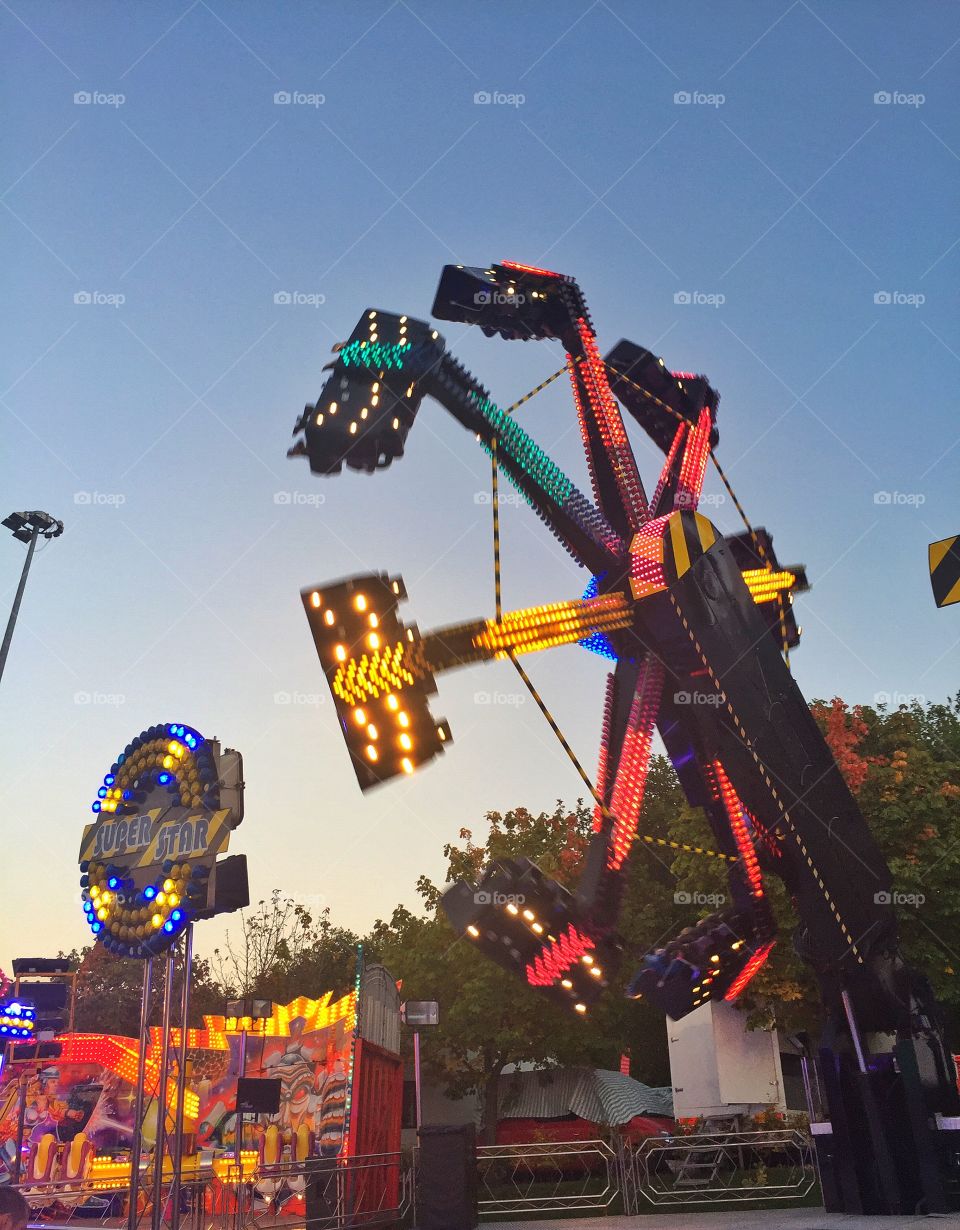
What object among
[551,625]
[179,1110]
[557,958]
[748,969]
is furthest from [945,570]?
[179,1110]

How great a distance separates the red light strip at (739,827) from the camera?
1342 centimetres

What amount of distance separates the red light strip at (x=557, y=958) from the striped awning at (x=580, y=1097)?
22229mm

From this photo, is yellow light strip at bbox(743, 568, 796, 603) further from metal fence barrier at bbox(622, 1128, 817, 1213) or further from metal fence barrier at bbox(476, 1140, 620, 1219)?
metal fence barrier at bbox(622, 1128, 817, 1213)

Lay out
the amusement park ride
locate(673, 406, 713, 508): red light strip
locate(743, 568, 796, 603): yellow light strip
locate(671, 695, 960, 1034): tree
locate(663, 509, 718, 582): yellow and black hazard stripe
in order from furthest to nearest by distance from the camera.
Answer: locate(671, 695, 960, 1034): tree → locate(743, 568, 796, 603): yellow light strip → locate(673, 406, 713, 508): red light strip → locate(663, 509, 718, 582): yellow and black hazard stripe → the amusement park ride

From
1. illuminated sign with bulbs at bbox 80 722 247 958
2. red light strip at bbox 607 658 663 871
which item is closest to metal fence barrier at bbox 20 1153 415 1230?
illuminated sign with bulbs at bbox 80 722 247 958

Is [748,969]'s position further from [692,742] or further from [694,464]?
[694,464]

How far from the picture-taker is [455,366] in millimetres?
13227

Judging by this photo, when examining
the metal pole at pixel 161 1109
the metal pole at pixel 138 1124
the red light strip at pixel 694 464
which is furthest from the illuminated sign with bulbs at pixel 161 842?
the red light strip at pixel 694 464

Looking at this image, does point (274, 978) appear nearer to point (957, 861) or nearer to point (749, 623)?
point (957, 861)

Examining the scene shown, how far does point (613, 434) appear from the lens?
560 inches

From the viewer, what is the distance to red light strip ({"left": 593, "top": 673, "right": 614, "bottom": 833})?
12.5 metres

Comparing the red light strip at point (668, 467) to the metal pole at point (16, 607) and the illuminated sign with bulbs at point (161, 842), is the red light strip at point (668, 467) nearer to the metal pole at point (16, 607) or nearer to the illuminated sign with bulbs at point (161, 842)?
the illuminated sign with bulbs at point (161, 842)

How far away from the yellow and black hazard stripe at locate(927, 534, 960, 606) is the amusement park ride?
5.97 meters

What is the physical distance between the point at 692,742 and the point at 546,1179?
707 inches
